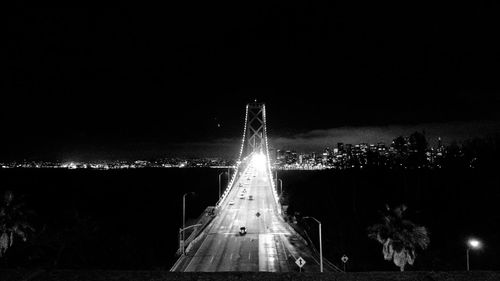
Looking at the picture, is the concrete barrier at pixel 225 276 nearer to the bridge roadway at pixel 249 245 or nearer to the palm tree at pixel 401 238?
the palm tree at pixel 401 238

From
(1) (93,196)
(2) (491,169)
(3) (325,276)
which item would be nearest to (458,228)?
(2) (491,169)

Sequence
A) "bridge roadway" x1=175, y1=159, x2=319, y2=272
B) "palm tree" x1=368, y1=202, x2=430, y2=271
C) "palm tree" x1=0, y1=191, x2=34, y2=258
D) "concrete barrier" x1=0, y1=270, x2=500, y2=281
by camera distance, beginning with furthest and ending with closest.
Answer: "bridge roadway" x1=175, y1=159, x2=319, y2=272
"palm tree" x1=0, y1=191, x2=34, y2=258
"palm tree" x1=368, y1=202, x2=430, y2=271
"concrete barrier" x1=0, y1=270, x2=500, y2=281

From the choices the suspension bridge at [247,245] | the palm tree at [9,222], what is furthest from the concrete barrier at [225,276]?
the palm tree at [9,222]

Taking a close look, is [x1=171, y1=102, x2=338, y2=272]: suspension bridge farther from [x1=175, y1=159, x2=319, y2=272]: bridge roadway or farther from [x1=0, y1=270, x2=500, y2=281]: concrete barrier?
[x1=0, y1=270, x2=500, y2=281]: concrete barrier

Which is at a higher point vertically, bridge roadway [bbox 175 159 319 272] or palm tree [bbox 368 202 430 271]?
palm tree [bbox 368 202 430 271]

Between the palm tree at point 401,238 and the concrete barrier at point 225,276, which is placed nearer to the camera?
the concrete barrier at point 225,276

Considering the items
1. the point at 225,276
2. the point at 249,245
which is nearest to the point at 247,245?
the point at 249,245

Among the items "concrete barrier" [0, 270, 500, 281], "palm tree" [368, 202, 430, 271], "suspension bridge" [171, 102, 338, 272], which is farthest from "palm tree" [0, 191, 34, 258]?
"concrete barrier" [0, 270, 500, 281]
